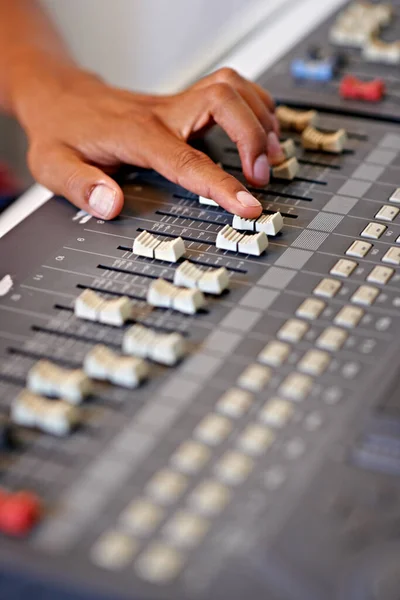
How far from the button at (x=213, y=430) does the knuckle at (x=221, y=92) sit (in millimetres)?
556

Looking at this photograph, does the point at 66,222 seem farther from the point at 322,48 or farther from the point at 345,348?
the point at 322,48

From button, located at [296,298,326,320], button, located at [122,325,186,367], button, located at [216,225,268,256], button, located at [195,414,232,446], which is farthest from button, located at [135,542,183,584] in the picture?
button, located at [216,225,268,256]

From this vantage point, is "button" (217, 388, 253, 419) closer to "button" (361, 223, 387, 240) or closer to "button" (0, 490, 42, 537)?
"button" (0, 490, 42, 537)

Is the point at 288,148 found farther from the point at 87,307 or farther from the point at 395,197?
the point at 87,307

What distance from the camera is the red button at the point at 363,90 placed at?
1.45m

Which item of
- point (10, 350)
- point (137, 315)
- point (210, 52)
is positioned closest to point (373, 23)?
point (210, 52)

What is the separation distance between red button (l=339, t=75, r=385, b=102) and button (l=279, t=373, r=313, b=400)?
706mm

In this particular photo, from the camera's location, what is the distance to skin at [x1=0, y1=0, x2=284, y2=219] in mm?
1194

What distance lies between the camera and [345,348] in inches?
36.3

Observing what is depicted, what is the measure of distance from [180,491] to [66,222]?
0.53 metres

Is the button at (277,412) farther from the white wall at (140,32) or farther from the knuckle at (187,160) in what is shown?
the white wall at (140,32)

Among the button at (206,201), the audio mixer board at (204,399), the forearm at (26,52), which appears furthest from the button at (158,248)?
the forearm at (26,52)

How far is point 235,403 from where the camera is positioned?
2.77ft

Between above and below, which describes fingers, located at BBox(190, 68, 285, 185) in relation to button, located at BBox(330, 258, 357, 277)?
above
